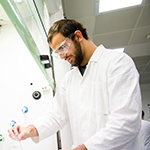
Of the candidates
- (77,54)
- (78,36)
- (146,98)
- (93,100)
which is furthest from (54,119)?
(146,98)

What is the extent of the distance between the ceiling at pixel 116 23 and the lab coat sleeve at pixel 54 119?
4.72 ft

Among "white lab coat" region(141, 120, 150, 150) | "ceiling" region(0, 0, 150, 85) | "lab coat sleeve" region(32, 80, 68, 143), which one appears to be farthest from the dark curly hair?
"white lab coat" region(141, 120, 150, 150)

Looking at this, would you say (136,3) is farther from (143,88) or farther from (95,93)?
A: (143,88)

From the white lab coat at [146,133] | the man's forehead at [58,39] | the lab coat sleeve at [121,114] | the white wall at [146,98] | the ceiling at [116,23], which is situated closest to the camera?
the lab coat sleeve at [121,114]

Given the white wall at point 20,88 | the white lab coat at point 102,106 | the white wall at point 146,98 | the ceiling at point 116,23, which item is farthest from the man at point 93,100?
the white wall at point 146,98

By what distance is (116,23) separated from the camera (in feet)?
8.61

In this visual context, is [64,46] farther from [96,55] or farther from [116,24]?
[116,24]

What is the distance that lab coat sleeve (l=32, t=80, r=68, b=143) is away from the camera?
84 centimetres

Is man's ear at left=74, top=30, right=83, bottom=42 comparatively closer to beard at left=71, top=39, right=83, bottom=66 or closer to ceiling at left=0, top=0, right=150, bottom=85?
beard at left=71, top=39, right=83, bottom=66

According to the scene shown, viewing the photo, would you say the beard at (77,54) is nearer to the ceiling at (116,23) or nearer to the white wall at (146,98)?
the ceiling at (116,23)

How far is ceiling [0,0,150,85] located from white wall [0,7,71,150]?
488 mm

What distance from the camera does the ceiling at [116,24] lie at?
223cm

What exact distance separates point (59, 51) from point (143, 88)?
22.6ft

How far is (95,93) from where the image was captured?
Answer: 810 millimetres
